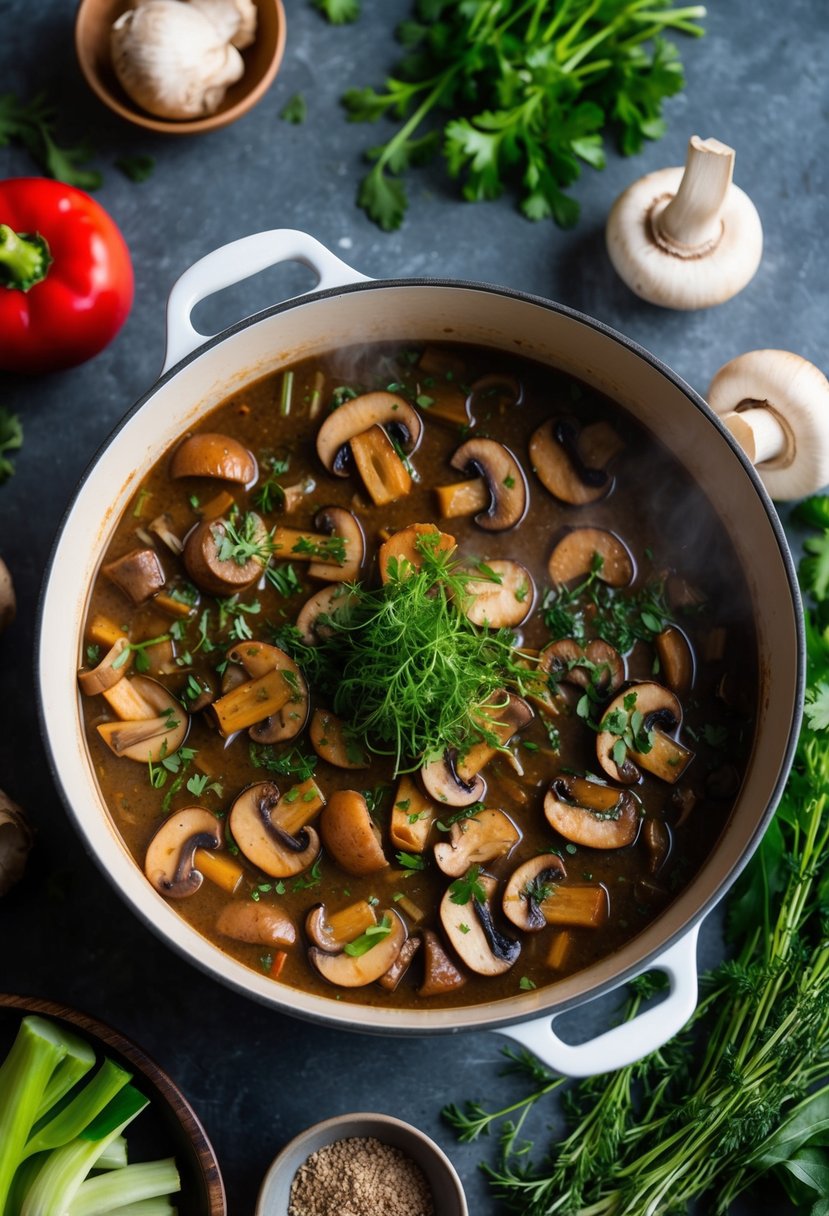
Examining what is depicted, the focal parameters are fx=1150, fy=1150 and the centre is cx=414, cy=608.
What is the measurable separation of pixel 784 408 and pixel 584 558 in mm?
756

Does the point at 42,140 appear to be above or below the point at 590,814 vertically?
above

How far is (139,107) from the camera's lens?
3.44 m

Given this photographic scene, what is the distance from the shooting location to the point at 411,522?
311cm

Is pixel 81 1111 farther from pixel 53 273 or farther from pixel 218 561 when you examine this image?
pixel 53 273

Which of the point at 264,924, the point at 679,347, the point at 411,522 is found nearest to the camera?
the point at 264,924

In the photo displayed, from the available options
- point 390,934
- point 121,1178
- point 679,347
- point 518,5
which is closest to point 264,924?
point 390,934

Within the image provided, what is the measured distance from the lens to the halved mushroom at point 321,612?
3.04m

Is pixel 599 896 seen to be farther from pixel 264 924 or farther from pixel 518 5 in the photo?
pixel 518 5

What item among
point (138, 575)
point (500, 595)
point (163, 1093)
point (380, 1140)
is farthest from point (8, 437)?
point (380, 1140)

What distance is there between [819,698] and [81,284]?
2.29 m

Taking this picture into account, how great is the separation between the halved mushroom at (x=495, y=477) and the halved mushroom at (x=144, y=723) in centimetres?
96

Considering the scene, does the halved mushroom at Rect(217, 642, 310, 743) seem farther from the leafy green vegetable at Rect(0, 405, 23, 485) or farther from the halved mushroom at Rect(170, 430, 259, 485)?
the leafy green vegetable at Rect(0, 405, 23, 485)

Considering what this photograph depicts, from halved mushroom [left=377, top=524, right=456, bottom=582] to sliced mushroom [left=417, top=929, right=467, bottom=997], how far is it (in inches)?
37.3

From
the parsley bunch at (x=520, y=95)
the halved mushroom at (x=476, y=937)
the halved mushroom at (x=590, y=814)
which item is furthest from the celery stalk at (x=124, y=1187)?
the parsley bunch at (x=520, y=95)
